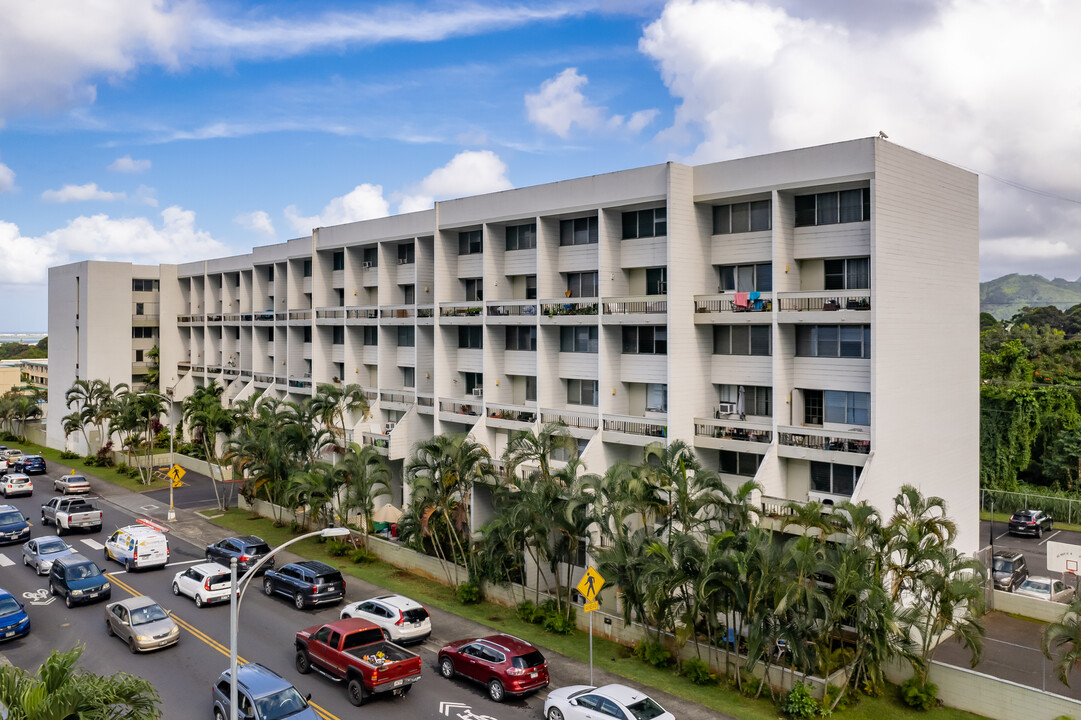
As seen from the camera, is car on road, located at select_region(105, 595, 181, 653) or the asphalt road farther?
car on road, located at select_region(105, 595, 181, 653)

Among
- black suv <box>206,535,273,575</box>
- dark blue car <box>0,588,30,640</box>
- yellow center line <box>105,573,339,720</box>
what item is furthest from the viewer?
black suv <box>206,535,273,575</box>

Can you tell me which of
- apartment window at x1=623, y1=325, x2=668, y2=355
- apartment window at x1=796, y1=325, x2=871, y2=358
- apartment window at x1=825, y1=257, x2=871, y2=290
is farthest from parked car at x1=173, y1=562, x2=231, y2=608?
apartment window at x1=825, y1=257, x2=871, y2=290

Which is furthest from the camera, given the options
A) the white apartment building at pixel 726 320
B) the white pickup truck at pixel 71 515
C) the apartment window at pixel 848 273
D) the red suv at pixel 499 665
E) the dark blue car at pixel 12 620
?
the white pickup truck at pixel 71 515

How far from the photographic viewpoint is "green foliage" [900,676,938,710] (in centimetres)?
2361

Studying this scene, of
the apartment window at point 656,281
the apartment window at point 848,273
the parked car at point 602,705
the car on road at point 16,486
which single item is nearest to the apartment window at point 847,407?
the apartment window at point 848,273

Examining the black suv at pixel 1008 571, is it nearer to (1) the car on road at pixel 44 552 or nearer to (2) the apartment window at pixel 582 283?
(2) the apartment window at pixel 582 283

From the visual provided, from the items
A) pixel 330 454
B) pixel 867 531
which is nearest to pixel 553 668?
pixel 867 531

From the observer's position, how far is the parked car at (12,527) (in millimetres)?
41094

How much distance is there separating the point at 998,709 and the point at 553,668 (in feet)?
44.0

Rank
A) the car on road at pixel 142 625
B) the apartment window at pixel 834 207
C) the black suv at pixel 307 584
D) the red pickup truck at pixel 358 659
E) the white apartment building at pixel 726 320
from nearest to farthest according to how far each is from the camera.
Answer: the red pickup truck at pixel 358 659 → the car on road at pixel 142 625 → the white apartment building at pixel 726 320 → the apartment window at pixel 834 207 → the black suv at pixel 307 584

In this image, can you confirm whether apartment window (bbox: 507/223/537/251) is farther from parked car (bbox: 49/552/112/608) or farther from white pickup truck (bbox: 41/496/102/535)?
white pickup truck (bbox: 41/496/102/535)

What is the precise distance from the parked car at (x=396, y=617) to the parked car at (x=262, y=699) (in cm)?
637

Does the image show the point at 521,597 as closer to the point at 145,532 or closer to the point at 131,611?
the point at 131,611

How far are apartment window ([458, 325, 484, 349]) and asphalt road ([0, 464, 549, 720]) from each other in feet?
53.7
